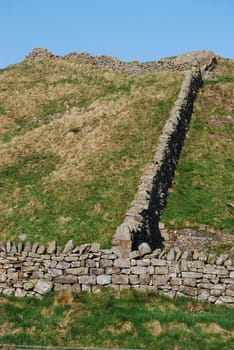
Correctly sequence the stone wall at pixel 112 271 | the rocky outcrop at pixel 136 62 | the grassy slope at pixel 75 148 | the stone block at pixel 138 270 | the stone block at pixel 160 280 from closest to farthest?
the stone wall at pixel 112 271 < the stone block at pixel 160 280 < the stone block at pixel 138 270 < the grassy slope at pixel 75 148 < the rocky outcrop at pixel 136 62

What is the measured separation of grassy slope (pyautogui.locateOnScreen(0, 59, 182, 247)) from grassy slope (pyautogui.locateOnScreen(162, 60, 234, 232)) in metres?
2.64

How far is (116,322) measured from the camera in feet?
51.2

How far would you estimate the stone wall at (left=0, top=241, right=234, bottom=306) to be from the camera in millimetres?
17484

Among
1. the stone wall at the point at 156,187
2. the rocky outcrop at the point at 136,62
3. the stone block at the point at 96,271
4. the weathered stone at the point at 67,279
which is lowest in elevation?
the weathered stone at the point at 67,279

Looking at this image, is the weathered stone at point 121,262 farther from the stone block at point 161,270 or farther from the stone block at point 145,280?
the stone block at point 161,270

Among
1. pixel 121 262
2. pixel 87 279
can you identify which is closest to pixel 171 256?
pixel 121 262

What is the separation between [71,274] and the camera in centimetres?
1847

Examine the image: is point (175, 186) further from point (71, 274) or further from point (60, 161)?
point (71, 274)

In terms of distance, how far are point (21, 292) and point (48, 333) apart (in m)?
3.86

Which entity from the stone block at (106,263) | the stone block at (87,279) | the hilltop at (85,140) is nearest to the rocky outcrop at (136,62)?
the hilltop at (85,140)

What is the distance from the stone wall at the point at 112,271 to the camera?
17484mm

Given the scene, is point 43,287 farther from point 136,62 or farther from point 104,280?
point 136,62

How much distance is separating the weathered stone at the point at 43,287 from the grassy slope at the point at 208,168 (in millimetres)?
9549

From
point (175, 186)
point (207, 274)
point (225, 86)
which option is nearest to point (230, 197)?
point (175, 186)
